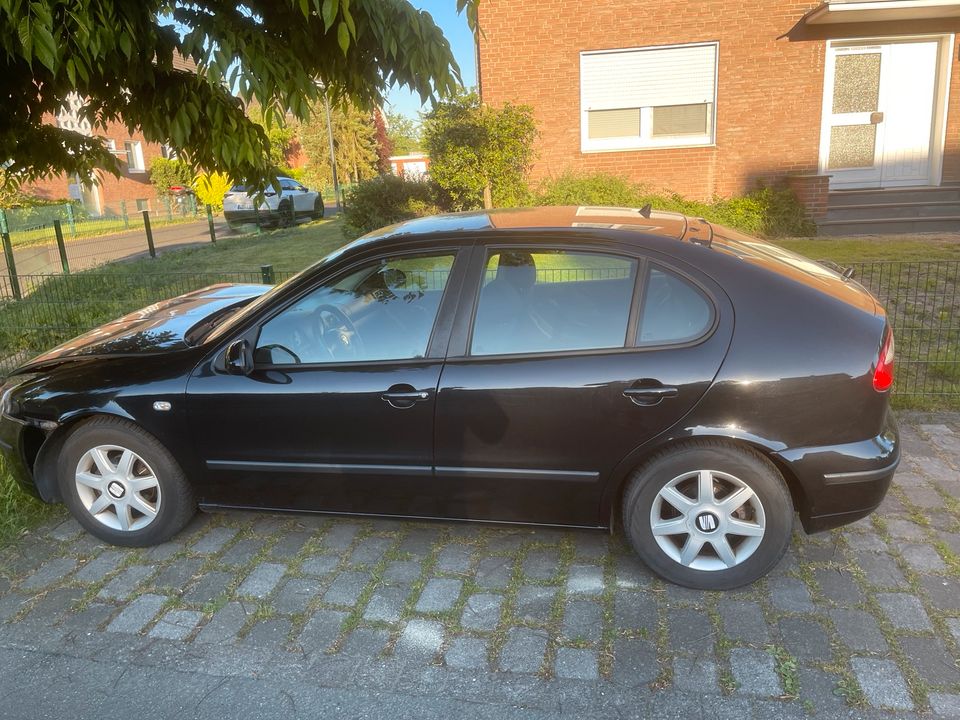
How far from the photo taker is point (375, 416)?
134 inches

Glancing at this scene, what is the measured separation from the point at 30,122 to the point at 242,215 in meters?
17.1

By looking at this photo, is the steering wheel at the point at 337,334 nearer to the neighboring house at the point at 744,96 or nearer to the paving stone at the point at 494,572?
the paving stone at the point at 494,572

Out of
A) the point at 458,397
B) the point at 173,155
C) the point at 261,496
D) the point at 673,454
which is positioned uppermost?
the point at 173,155

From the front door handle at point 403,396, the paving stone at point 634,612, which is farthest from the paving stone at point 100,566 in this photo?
the paving stone at point 634,612

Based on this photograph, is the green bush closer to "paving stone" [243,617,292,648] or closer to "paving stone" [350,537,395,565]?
"paving stone" [350,537,395,565]

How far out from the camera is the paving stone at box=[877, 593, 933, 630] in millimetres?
2963

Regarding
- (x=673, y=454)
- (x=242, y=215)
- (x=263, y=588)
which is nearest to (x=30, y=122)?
(x=263, y=588)

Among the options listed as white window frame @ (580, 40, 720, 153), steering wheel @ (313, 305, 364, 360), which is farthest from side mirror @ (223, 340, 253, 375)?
white window frame @ (580, 40, 720, 153)

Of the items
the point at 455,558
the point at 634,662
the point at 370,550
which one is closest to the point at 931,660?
the point at 634,662

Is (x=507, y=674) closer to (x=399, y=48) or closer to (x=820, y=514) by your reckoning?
(x=820, y=514)

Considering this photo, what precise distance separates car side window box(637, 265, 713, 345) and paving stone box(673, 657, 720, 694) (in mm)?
1238

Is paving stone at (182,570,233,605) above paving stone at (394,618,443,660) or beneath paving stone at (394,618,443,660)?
above

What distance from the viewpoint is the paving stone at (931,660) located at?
105 inches

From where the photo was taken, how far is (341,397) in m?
3.42
